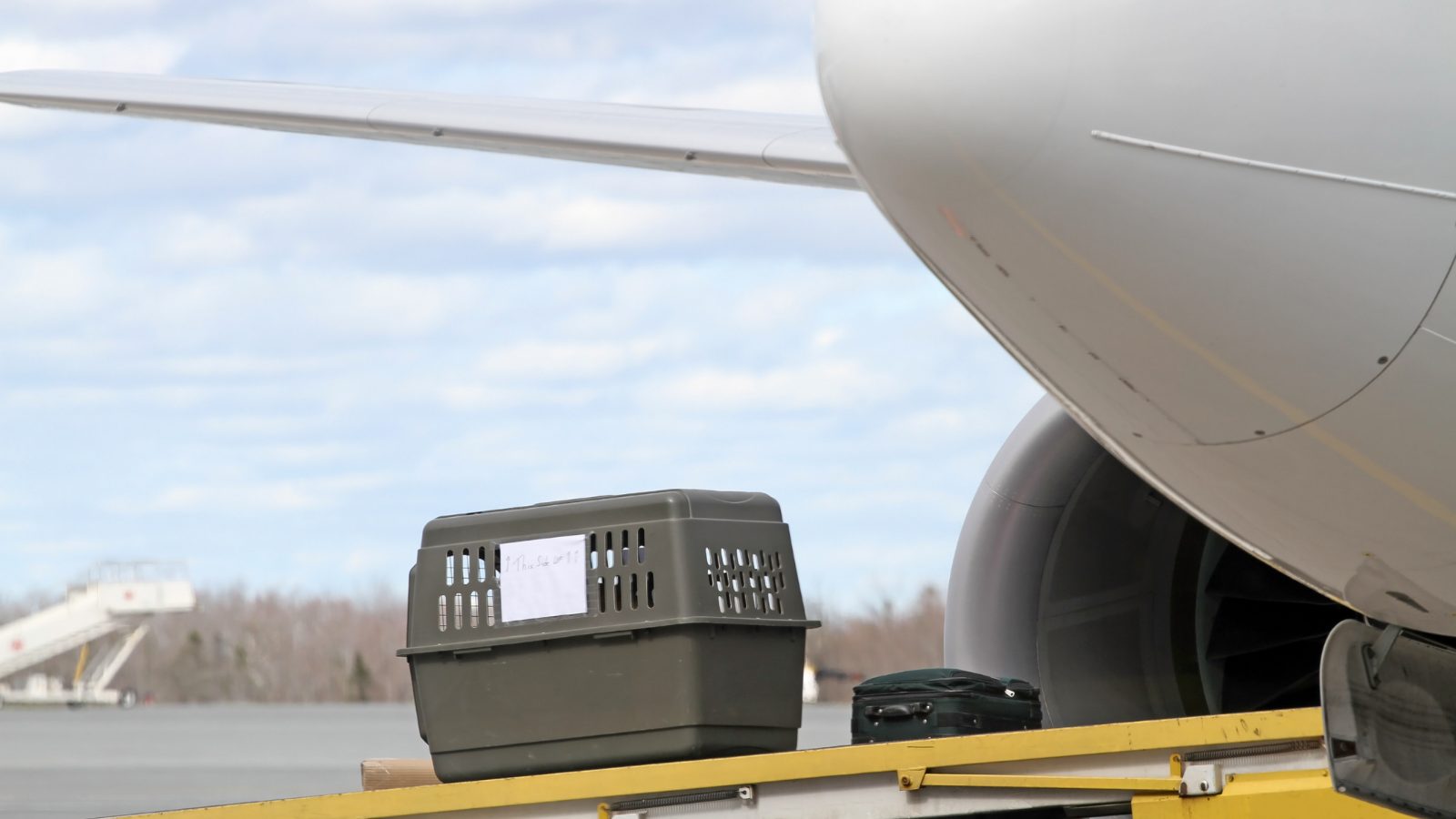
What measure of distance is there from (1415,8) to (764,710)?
1.91 meters

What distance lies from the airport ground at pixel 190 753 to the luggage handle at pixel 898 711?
297cm

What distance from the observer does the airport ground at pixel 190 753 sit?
1116 cm

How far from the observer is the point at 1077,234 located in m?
2.28

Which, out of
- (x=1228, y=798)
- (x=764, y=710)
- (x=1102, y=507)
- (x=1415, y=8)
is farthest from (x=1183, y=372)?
(x=1102, y=507)

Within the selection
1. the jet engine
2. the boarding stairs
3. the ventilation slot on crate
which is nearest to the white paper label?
the ventilation slot on crate

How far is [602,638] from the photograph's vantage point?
341 centimetres

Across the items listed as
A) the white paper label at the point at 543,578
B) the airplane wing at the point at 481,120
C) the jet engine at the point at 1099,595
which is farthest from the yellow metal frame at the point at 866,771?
the airplane wing at the point at 481,120

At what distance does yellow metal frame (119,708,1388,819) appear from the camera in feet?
9.61

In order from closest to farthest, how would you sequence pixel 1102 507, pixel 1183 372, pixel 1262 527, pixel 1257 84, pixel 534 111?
pixel 1257 84
pixel 1183 372
pixel 1262 527
pixel 1102 507
pixel 534 111

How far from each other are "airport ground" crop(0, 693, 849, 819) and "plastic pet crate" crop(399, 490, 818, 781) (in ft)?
9.95

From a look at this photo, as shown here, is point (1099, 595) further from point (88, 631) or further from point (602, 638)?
point (88, 631)

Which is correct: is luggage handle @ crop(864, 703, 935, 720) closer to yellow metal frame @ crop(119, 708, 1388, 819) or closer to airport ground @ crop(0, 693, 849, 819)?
yellow metal frame @ crop(119, 708, 1388, 819)

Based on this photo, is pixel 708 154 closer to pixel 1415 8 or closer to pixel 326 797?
pixel 326 797

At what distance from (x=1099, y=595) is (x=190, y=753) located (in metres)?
13.8
